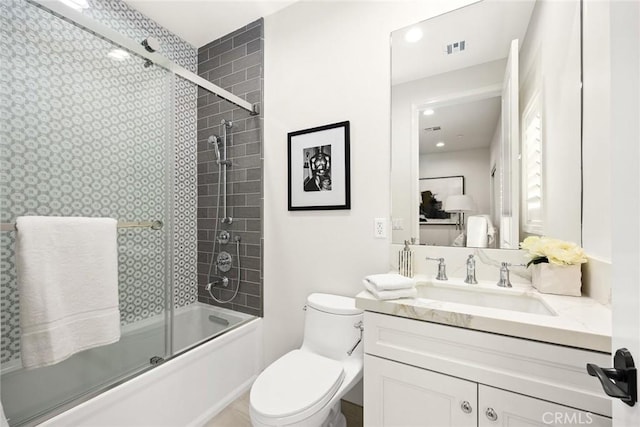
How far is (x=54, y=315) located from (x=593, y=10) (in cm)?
249

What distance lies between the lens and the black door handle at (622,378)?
18.5 inches

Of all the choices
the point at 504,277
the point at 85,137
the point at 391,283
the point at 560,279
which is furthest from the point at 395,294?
the point at 85,137

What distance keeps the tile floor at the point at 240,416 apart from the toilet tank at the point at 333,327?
0.45m

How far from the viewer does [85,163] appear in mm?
1604

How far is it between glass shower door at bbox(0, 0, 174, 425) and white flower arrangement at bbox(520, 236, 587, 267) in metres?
1.91

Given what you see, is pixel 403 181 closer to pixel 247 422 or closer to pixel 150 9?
pixel 247 422

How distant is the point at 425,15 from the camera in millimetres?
1539

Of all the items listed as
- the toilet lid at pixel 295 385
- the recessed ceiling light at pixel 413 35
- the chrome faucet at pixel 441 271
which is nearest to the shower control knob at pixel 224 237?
the toilet lid at pixel 295 385

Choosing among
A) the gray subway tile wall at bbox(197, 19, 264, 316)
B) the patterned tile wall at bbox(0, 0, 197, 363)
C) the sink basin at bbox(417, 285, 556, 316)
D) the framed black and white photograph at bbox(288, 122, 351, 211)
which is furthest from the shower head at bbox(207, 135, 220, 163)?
the sink basin at bbox(417, 285, 556, 316)

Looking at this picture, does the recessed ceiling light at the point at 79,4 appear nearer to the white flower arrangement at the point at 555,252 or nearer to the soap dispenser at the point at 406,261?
the soap dispenser at the point at 406,261

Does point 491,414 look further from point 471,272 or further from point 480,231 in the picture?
point 480,231

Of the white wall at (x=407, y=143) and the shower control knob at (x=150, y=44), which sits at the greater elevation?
the shower control knob at (x=150, y=44)

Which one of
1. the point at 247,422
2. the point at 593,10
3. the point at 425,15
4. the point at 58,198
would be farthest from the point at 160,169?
the point at 593,10
